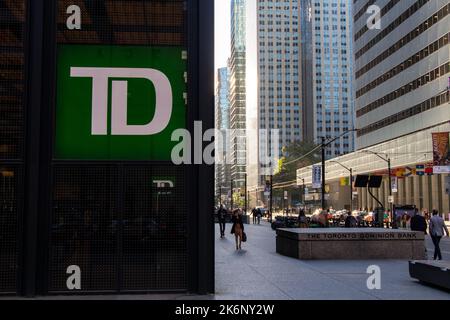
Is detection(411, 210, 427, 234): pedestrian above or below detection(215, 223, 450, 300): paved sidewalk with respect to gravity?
above

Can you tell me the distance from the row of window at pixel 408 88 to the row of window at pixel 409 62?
2274 mm

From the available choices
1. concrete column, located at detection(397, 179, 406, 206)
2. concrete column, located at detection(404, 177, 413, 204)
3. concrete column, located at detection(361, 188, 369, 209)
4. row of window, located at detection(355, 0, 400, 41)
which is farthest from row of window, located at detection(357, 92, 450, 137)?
row of window, located at detection(355, 0, 400, 41)

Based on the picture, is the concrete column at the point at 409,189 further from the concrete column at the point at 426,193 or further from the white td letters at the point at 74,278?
the white td letters at the point at 74,278

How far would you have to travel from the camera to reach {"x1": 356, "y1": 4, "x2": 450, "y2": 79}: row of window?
59878mm

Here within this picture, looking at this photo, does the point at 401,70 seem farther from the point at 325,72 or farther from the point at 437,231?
the point at 325,72

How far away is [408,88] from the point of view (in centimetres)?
6875

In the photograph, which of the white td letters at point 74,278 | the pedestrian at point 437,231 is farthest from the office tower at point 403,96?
the white td letters at point 74,278

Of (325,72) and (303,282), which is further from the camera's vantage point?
(325,72)

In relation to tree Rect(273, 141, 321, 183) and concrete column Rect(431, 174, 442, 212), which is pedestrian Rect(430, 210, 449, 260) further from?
tree Rect(273, 141, 321, 183)

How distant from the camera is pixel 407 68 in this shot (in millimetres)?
68875

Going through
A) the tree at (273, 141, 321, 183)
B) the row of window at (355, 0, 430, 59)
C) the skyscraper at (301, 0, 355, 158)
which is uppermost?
the skyscraper at (301, 0, 355, 158)

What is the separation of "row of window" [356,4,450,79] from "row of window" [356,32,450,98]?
7.43ft

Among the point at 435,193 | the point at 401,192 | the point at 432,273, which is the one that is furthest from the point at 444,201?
the point at 432,273

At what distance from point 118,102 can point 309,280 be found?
6.02 meters
